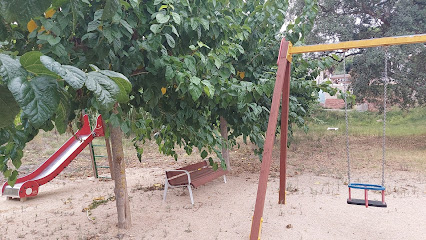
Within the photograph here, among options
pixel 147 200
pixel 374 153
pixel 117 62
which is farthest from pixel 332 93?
pixel 374 153

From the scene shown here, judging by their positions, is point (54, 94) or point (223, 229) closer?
point (54, 94)

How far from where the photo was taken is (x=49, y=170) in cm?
657

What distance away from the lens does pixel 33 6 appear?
27.4 inches

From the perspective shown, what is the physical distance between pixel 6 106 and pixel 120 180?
3303mm

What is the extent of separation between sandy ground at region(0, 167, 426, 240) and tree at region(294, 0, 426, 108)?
194 inches

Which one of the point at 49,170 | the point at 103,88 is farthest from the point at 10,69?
the point at 49,170

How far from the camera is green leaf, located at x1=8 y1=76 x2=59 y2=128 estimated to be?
0.67m

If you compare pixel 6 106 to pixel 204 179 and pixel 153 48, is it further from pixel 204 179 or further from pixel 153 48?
pixel 204 179

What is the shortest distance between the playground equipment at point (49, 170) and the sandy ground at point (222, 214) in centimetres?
18

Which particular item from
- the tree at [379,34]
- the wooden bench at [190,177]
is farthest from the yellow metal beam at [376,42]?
the tree at [379,34]

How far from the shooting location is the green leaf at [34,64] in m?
0.71

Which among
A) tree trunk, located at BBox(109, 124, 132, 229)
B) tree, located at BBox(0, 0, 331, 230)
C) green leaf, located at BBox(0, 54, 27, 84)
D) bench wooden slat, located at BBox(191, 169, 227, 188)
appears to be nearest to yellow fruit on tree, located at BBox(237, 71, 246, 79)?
tree, located at BBox(0, 0, 331, 230)

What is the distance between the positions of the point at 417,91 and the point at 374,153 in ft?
7.81

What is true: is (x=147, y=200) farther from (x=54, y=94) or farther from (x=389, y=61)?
(x=389, y=61)
